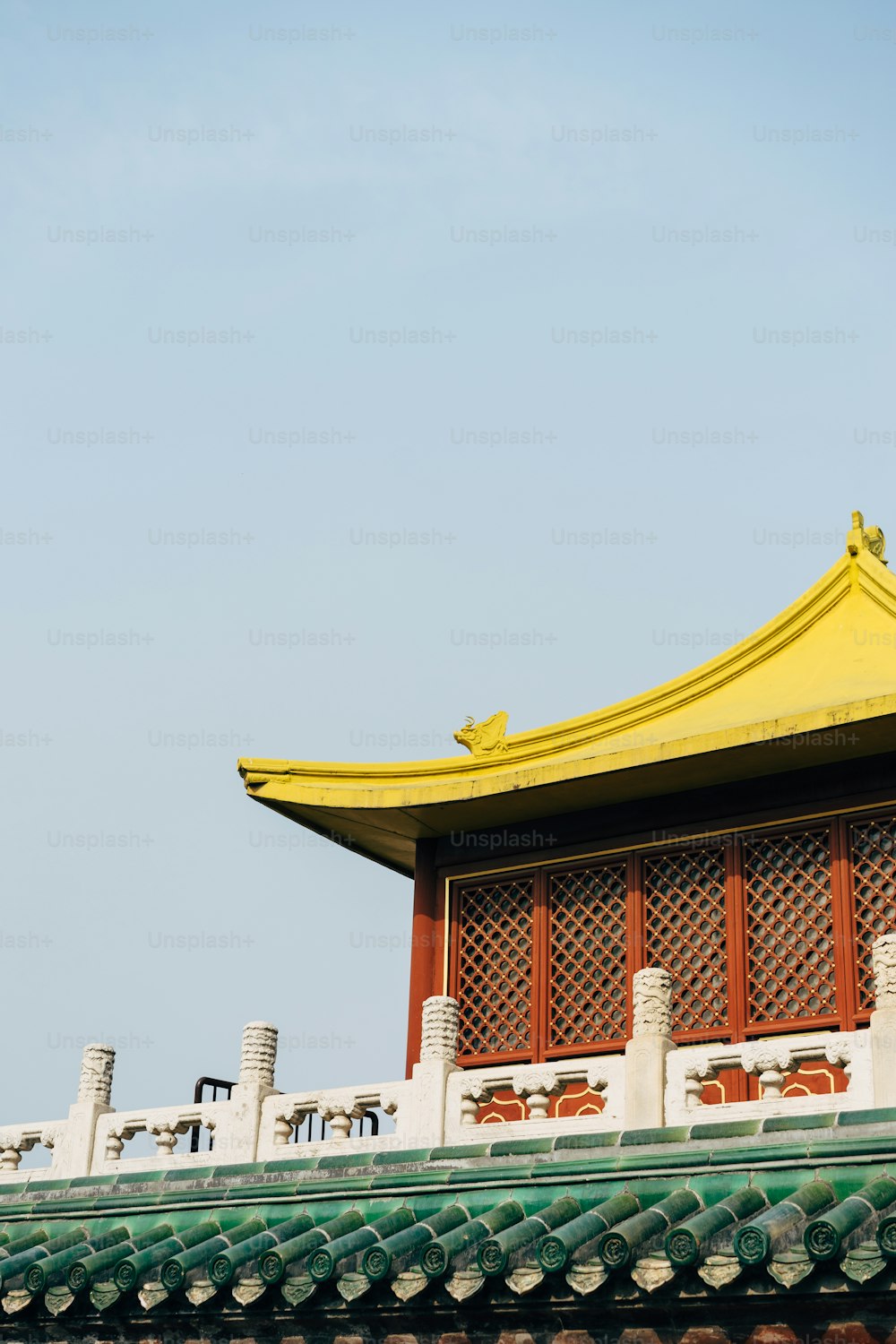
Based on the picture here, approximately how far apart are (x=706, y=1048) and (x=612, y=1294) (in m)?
2.32

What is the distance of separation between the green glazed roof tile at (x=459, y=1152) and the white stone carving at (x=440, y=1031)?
738 mm

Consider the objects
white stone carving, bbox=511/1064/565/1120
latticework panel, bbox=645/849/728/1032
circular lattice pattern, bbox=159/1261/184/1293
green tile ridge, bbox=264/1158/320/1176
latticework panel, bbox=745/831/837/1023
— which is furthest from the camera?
latticework panel, bbox=645/849/728/1032

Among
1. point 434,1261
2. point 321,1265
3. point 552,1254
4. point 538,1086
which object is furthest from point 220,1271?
point 538,1086

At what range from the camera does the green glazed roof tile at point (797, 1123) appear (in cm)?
1022

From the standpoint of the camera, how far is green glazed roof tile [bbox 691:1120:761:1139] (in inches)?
412

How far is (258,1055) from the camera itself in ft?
43.3

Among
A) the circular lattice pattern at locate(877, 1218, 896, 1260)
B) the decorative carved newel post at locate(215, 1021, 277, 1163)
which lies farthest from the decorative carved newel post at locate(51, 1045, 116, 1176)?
the circular lattice pattern at locate(877, 1218, 896, 1260)

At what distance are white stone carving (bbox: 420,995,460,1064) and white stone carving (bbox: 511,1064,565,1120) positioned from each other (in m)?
0.58

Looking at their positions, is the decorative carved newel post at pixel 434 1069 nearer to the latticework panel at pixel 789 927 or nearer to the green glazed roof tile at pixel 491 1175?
the green glazed roof tile at pixel 491 1175

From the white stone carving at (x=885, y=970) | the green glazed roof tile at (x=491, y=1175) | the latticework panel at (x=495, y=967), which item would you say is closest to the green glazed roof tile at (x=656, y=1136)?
the green glazed roof tile at (x=491, y=1175)

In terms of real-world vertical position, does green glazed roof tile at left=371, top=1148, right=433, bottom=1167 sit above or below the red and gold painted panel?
below

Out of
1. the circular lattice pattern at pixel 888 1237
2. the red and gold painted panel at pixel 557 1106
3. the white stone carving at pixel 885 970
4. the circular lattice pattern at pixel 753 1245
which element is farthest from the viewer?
the red and gold painted panel at pixel 557 1106

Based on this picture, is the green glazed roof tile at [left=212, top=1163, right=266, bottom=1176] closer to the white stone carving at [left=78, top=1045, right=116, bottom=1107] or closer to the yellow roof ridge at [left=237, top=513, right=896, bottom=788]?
the white stone carving at [left=78, top=1045, right=116, bottom=1107]

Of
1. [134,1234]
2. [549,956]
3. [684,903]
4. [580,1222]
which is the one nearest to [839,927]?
[684,903]
